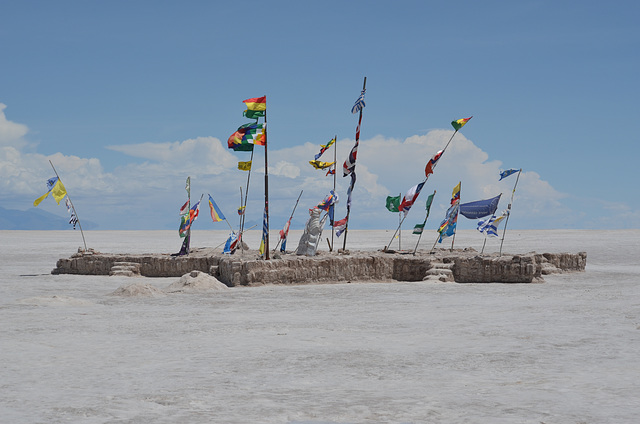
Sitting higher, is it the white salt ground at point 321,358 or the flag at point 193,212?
the flag at point 193,212

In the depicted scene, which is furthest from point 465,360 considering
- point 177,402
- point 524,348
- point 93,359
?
point 93,359

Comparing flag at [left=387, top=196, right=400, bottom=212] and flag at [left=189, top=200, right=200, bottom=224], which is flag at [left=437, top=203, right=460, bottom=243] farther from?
flag at [left=189, top=200, right=200, bottom=224]

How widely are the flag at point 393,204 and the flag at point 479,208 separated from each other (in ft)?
7.27

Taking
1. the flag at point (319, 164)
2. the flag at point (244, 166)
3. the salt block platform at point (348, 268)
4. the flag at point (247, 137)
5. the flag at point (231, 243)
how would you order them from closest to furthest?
the salt block platform at point (348, 268) → the flag at point (247, 137) → the flag at point (244, 166) → the flag at point (231, 243) → the flag at point (319, 164)

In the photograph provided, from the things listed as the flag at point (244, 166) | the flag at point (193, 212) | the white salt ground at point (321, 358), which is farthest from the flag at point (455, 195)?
the flag at point (193, 212)

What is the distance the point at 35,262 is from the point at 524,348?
25.7 metres

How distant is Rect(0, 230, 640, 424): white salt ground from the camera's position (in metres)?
6.81

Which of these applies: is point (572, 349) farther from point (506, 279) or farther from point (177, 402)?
point (506, 279)

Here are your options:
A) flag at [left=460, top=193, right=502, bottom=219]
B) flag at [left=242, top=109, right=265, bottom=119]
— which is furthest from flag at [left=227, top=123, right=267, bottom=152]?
flag at [left=460, top=193, right=502, bottom=219]

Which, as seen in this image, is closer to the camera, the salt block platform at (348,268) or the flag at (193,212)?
the salt block platform at (348,268)

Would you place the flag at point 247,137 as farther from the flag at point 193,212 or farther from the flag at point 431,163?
the flag at point 431,163

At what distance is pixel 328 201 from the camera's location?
Answer: 22.8 metres

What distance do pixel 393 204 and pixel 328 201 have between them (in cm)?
295

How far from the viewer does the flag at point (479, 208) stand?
2269 cm
